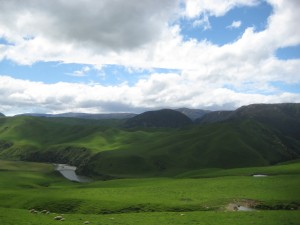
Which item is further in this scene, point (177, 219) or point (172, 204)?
point (172, 204)

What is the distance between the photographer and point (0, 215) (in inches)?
1652

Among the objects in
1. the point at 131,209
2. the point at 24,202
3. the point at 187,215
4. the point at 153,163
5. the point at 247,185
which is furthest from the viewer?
the point at 153,163

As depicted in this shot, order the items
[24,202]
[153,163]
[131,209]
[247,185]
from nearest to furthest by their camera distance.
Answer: [131,209] → [24,202] → [247,185] → [153,163]

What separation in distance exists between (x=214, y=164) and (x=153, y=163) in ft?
104

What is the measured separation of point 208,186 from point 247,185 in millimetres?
7493

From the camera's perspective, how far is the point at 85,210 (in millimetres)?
54875

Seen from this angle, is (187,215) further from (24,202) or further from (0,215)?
(24,202)

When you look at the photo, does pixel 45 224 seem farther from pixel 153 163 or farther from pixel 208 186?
pixel 153 163

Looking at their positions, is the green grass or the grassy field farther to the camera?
the grassy field

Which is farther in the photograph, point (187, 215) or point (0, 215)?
point (187, 215)

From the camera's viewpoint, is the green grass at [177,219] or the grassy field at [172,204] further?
the grassy field at [172,204]

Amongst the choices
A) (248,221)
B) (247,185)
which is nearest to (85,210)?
(248,221)

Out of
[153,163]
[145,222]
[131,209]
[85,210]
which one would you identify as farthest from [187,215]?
[153,163]

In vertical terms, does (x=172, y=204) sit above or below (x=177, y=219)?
below
